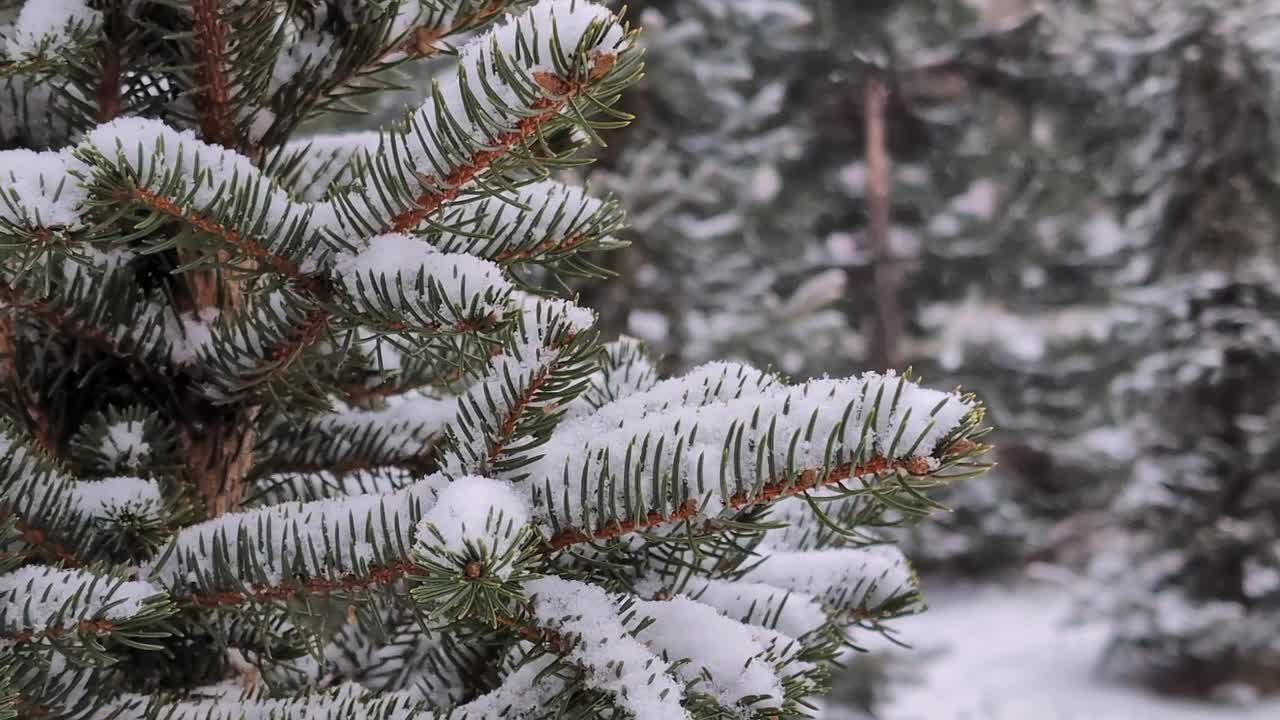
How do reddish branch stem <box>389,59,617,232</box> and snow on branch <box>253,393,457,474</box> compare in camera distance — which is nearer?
reddish branch stem <box>389,59,617,232</box>

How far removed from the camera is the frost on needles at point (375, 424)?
0.58m

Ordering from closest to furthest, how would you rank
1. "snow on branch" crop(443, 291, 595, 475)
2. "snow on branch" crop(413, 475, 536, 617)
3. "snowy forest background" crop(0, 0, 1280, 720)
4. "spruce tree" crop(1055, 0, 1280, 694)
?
"snow on branch" crop(413, 475, 536, 617) < "snow on branch" crop(443, 291, 595, 475) < "snowy forest background" crop(0, 0, 1280, 720) < "spruce tree" crop(1055, 0, 1280, 694)

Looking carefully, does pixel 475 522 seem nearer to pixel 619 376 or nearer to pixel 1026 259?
pixel 619 376

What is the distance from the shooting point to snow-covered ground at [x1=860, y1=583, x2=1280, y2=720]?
6.24 m

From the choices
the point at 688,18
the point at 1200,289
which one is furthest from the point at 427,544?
the point at 1200,289

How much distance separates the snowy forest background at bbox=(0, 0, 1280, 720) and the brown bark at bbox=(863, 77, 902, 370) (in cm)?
2

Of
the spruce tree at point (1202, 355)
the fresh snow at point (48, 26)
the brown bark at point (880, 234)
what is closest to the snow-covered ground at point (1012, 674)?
the spruce tree at point (1202, 355)

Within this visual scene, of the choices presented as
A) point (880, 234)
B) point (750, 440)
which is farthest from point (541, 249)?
point (880, 234)

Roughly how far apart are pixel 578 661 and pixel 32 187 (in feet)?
1.43

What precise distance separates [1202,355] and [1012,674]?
264 centimetres

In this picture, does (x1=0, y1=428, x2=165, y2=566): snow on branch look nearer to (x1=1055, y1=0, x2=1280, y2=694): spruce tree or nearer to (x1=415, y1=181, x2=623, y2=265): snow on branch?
(x1=415, y1=181, x2=623, y2=265): snow on branch


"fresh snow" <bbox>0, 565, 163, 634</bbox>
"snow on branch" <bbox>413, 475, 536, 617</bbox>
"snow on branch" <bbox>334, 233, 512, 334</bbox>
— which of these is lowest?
"fresh snow" <bbox>0, 565, 163, 634</bbox>

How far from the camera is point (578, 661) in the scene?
2.05 ft

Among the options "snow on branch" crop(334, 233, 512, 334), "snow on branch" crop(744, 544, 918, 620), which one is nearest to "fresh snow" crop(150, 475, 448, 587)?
"snow on branch" crop(334, 233, 512, 334)
